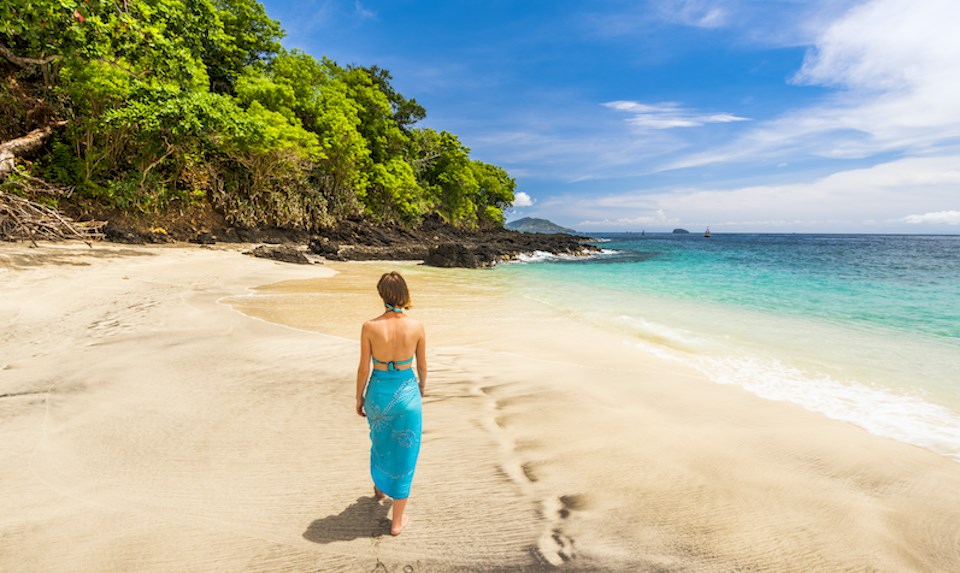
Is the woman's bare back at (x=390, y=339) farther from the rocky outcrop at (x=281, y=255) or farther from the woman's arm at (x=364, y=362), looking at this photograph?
the rocky outcrop at (x=281, y=255)

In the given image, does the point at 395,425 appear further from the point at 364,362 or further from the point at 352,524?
the point at 352,524

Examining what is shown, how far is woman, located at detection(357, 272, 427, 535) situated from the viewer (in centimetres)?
229

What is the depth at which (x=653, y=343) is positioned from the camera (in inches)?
303

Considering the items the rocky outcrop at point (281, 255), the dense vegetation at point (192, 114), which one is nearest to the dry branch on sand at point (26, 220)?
the dense vegetation at point (192, 114)

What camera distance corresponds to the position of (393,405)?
89.8 inches

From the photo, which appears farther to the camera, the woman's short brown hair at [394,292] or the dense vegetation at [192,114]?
the dense vegetation at [192,114]

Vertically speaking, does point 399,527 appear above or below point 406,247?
below

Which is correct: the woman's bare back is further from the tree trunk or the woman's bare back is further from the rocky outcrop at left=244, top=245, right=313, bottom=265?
the tree trunk

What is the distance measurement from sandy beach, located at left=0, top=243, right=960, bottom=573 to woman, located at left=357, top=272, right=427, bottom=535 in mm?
281

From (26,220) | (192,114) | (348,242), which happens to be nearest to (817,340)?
(26,220)

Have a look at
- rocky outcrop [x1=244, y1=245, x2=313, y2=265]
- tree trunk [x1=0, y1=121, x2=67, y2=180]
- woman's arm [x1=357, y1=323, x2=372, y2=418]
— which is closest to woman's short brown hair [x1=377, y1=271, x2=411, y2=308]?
woman's arm [x1=357, y1=323, x2=372, y2=418]

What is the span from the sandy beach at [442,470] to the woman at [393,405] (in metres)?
0.28

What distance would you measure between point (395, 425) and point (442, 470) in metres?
0.88

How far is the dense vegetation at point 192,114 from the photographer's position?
13141 millimetres
